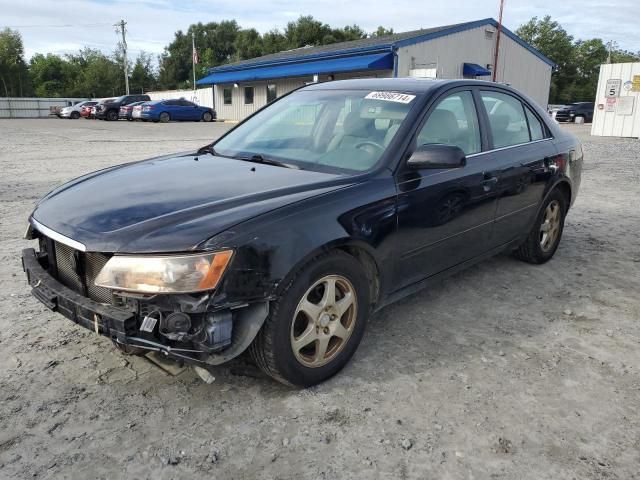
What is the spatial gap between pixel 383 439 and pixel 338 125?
1.98 metres

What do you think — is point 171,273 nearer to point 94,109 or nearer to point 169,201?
point 169,201

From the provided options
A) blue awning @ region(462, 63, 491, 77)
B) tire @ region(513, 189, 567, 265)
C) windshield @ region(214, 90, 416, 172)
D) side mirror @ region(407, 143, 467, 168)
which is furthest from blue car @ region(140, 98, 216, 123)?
side mirror @ region(407, 143, 467, 168)

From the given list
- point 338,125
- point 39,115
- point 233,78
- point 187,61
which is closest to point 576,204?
point 338,125

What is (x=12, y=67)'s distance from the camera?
63594 mm

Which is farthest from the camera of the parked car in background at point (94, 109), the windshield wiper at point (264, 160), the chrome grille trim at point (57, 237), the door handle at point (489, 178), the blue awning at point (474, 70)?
the parked car in background at point (94, 109)

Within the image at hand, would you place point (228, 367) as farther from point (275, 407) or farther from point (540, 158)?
point (540, 158)

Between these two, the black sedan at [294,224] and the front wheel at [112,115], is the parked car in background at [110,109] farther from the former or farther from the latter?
the black sedan at [294,224]

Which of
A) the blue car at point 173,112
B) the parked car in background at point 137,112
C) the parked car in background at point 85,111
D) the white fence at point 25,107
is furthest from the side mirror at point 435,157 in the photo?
the white fence at point 25,107

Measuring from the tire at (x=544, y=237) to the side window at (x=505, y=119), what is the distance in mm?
689

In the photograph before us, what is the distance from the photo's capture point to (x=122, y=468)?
2.22 meters

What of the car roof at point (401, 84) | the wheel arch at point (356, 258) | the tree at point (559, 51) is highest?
the tree at point (559, 51)

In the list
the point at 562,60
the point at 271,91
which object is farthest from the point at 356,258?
the point at 562,60

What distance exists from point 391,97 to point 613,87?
65.4 ft

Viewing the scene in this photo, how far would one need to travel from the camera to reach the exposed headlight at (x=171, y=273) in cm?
227
